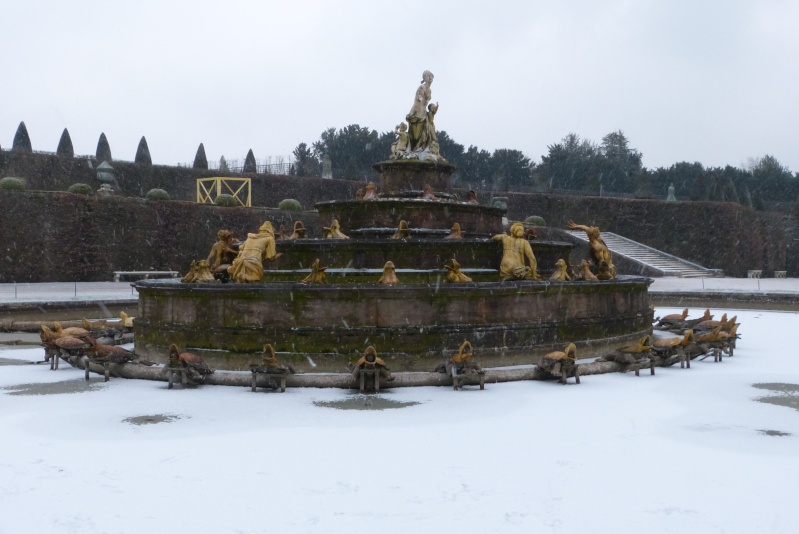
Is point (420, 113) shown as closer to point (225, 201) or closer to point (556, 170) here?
point (225, 201)

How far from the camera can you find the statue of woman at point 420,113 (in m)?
20.2

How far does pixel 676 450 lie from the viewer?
823cm

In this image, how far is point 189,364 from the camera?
1147 centimetres

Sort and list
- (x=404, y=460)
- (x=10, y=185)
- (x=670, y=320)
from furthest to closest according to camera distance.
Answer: (x=10, y=185) → (x=670, y=320) → (x=404, y=460)

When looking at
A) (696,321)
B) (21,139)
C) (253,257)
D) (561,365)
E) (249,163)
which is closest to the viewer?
(561,365)

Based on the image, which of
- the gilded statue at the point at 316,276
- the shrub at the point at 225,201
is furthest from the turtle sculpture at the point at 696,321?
the shrub at the point at 225,201

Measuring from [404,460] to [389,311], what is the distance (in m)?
4.45

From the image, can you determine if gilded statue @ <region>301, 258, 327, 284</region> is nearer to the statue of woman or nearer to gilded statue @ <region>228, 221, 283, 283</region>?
gilded statue @ <region>228, 221, 283, 283</region>

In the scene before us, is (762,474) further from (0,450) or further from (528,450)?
(0,450)

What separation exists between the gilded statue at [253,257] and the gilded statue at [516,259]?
4.11 m

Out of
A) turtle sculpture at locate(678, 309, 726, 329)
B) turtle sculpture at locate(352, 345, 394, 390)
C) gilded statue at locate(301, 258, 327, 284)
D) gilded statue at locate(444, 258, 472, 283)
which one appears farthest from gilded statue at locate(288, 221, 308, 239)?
turtle sculpture at locate(678, 309, 726, 329)

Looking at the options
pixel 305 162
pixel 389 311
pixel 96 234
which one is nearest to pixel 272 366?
pixel 389 311

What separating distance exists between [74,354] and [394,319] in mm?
5452

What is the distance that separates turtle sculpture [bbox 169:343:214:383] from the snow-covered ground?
431 millimetres
